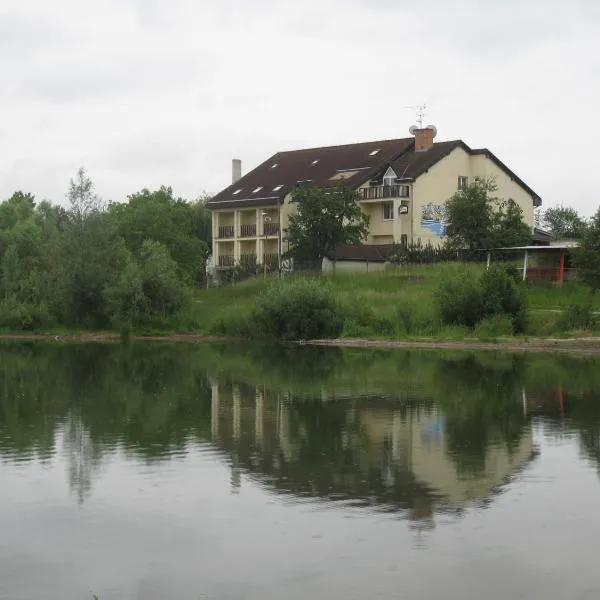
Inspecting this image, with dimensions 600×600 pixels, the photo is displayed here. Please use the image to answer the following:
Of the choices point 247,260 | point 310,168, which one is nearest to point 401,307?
point 247,260

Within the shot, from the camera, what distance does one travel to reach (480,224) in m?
66.2

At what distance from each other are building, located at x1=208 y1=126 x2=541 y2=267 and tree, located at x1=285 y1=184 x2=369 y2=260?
120 inches

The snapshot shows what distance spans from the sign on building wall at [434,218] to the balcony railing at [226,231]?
16.2m

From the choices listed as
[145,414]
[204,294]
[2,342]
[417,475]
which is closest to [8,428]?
[145,414]

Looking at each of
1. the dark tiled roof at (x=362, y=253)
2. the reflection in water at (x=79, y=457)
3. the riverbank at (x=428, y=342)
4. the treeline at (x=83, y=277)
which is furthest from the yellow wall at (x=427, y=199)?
the reflection in water at (x=79, y=457)

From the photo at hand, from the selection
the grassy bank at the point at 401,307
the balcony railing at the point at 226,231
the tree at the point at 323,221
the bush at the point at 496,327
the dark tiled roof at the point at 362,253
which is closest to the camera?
the bush at the point at 496,327

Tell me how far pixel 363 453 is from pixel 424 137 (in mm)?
58127

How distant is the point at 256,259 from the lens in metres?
77.7

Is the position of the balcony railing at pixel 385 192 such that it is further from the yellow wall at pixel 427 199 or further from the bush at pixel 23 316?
the bush at pixel 23 316

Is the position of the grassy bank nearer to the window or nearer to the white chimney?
→ the window

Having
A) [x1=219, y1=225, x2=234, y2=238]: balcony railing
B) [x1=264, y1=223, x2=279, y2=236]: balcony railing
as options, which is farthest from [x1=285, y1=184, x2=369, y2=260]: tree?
[x1=219, y1=225, x2=234, y2=238]: balcony railing

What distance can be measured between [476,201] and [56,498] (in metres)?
53.3

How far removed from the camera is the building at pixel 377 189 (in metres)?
72.2

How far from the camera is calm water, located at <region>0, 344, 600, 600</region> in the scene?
1209 centimetres
